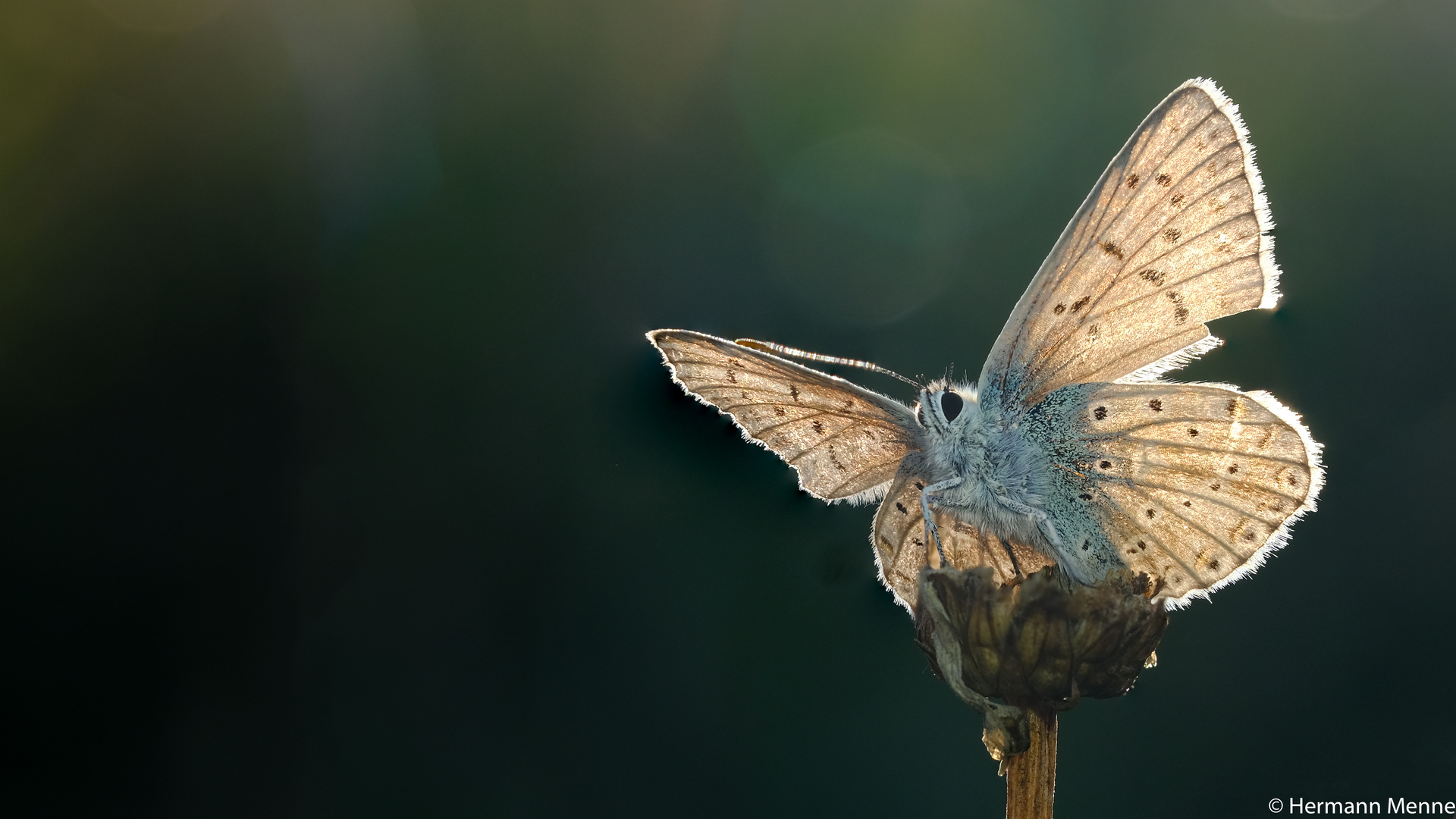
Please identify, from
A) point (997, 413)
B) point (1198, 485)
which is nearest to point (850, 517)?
point (997, 413)

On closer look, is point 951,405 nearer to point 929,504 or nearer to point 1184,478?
point 929,504

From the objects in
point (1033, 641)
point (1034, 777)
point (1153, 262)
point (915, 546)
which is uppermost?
point (1153, 262)

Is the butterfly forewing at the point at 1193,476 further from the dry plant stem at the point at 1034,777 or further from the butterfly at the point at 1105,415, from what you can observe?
the dry plant stem at the point at 1034,777

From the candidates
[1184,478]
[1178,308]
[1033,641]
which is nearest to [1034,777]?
[1033,641]

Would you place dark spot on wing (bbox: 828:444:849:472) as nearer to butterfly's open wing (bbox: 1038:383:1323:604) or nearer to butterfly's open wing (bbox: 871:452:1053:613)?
butterfly's open wing (bbox: 871:452:1053:613)

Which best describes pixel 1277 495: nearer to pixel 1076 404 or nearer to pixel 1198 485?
pixel 1198 485

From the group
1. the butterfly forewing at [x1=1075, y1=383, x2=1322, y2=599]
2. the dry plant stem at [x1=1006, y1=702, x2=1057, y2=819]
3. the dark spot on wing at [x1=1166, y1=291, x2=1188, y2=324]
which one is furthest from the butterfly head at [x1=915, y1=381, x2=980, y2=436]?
the dry plant stem at [x1=1006, y1=702, x2=1057, y2=819]

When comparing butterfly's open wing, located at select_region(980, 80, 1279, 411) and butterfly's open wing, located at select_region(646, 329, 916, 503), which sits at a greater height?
butterfly's open wing, located at select_region(980, 80, 1279, 411)
